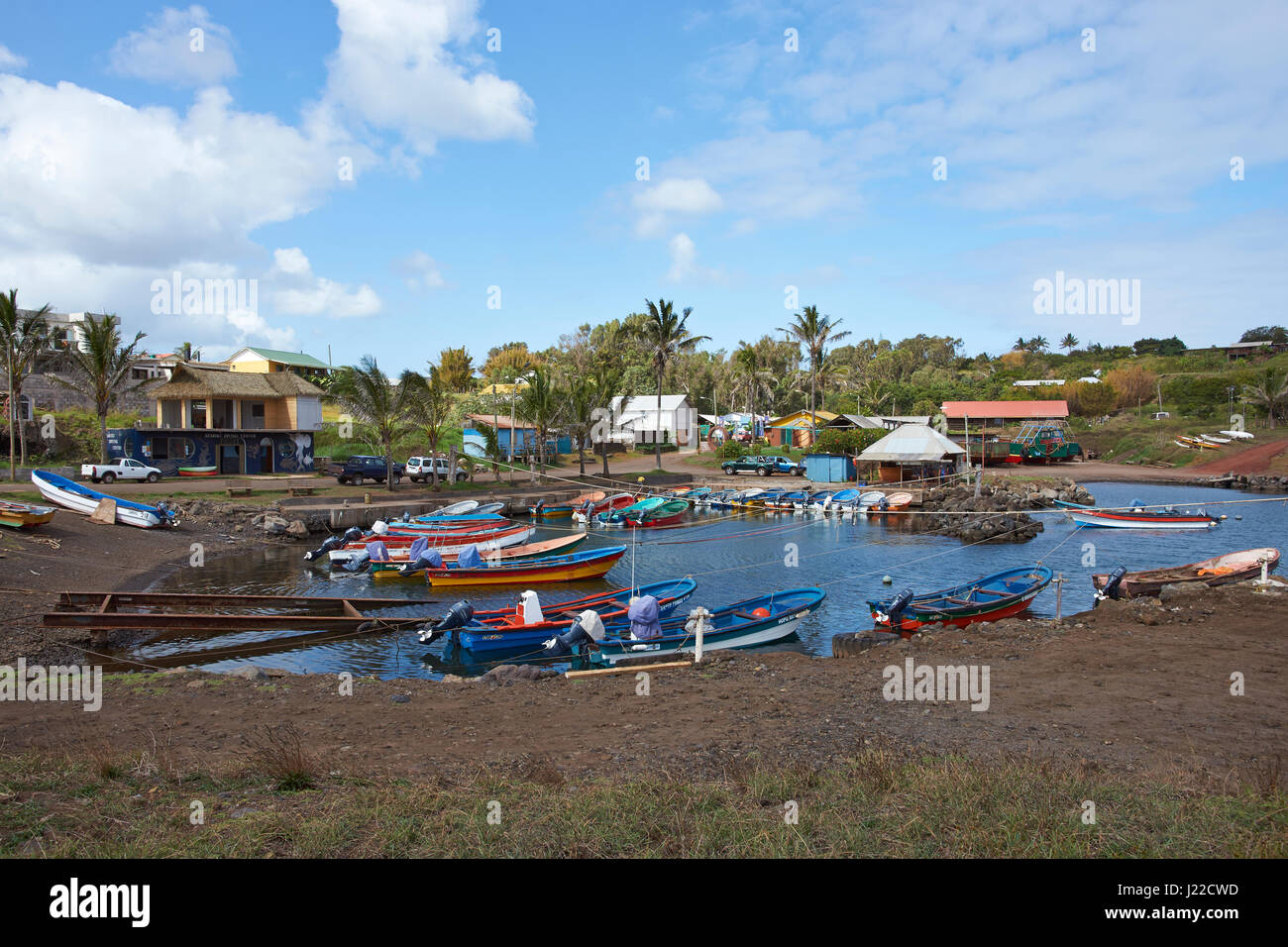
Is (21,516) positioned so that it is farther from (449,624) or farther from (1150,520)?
(1150,520)

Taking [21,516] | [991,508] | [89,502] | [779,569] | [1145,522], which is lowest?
[779,569]

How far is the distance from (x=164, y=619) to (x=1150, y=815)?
19.8 metres

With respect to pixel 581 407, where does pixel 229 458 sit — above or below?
below

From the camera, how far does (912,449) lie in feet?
169

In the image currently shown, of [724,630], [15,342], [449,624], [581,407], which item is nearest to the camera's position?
[724,630]

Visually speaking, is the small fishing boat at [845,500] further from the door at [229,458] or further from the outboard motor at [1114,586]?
the door at [229,458]

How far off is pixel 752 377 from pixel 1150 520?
48.3 metres

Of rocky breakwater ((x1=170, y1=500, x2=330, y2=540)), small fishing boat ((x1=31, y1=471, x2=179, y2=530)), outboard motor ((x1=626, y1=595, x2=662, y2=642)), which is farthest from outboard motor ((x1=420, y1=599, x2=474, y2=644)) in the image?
rocky breakwater ((x1=170, y1=500, x2=330, y2=540))

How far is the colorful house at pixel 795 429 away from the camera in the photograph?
72312 mm

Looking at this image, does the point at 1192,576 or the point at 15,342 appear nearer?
the point at 1192,576

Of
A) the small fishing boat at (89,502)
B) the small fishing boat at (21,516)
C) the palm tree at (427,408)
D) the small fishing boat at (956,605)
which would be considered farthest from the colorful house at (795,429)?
the small fishing boat at (21,516)

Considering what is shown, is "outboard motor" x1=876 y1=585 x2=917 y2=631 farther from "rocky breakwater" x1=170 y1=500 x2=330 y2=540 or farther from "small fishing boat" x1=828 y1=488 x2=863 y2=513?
"rocky breakwater" x1=170 y1=500 x2=330 y2=540

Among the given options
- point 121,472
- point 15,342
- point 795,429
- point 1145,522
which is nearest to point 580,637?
point 1145,522

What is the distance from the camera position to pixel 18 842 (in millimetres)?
5848
